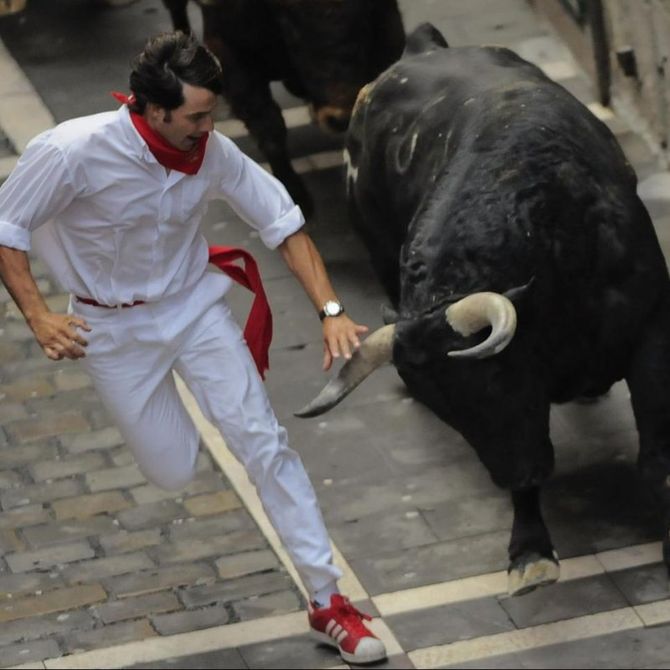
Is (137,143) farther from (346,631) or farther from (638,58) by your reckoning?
(638,58)

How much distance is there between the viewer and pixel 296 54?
43.3 feet

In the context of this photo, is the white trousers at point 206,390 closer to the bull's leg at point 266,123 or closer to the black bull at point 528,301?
the black bull at point 528,301

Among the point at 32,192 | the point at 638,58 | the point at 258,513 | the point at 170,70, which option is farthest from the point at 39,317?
the point at 638,58

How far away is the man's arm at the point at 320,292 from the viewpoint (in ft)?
28.1

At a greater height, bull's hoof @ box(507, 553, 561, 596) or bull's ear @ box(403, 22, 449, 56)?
bull's ear @ box(403, 22, 449, 56)

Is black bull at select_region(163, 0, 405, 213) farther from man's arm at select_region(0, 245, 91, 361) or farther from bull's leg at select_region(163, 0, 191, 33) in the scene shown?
man's arm at select_region(0, 245, 91, 361)

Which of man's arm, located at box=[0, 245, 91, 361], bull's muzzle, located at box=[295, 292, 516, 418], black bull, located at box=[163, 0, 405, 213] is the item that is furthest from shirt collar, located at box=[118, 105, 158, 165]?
black bull, located at box=[163, 0, 405, 213]

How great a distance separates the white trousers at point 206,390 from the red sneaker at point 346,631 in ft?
0.35

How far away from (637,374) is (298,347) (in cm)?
271

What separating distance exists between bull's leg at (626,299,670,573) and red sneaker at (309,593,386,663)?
1408mm

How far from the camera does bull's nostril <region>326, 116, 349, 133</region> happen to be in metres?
13.2

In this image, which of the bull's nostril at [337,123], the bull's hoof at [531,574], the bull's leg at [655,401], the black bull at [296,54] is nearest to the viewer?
the bull's hoof at [531,574]

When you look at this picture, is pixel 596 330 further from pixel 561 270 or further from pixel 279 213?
pixel 279 213

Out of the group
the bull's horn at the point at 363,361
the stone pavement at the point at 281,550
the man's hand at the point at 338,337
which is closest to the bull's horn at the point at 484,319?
the bull's horn at the point at 363,361
